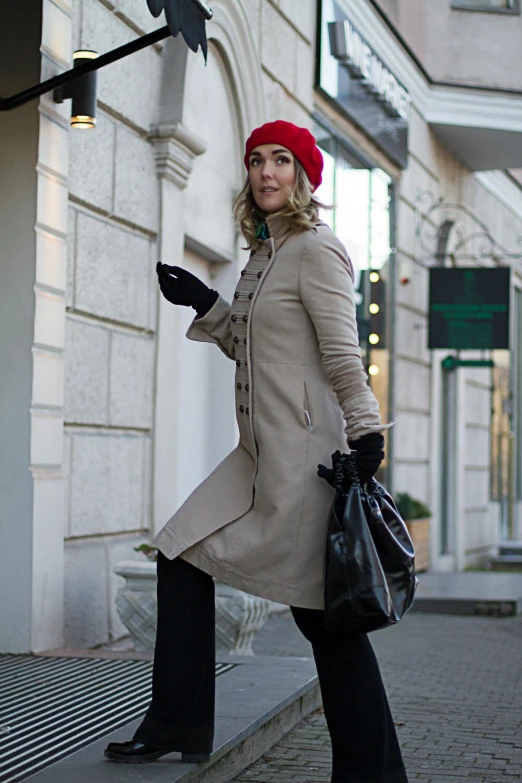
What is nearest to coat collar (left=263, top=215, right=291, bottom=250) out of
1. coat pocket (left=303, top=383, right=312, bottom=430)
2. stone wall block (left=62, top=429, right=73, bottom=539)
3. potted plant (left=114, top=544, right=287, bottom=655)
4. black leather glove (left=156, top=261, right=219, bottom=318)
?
black leather glove (left=156, top=261, right=219, bottom=318)

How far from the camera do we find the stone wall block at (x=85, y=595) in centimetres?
593

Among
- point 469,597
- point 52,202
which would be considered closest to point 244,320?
point 52,202

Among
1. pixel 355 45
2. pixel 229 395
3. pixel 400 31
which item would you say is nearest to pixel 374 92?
pixel 355 45

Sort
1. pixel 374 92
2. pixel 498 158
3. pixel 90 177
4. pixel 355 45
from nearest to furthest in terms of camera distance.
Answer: pixel 90 177
pixel 355 45
pixel 374 92
pixel 498 158

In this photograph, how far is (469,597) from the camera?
1023cm

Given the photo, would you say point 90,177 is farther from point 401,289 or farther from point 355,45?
point 401,289

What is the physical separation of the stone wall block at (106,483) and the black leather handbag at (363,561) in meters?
3.03

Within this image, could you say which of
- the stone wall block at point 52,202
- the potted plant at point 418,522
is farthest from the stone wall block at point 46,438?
the potted plant at point 418,522

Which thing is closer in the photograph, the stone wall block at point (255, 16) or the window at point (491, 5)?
the stone wall block at point (255, 16)

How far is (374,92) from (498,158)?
466 cm

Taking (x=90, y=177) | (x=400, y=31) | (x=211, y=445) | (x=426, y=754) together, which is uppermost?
(x=400, y=31)

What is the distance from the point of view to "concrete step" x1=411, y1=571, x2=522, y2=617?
10086 millimetres

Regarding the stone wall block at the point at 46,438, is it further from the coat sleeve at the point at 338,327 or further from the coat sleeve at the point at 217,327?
the coat sleeve at the point at 338,327

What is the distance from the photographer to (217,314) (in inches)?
147
